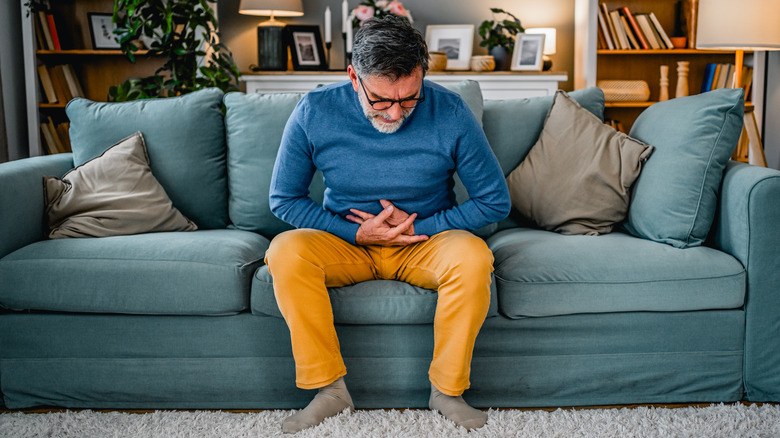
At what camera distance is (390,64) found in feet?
5.06

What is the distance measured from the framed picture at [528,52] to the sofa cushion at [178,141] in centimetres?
254

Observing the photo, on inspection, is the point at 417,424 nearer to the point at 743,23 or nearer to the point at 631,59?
the point at 743,23

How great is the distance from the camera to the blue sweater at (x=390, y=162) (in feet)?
5.69

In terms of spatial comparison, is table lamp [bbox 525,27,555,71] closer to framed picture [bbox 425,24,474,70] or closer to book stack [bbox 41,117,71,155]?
framed picture [bbox 425,24,474,70]

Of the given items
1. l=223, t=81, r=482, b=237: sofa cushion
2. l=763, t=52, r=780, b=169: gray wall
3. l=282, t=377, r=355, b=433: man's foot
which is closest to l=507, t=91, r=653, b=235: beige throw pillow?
l=223, t=81, r=482, b=237: sofa cushion

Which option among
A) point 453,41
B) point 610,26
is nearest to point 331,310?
point 453,41

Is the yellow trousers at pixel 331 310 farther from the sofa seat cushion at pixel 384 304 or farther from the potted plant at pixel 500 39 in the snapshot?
the potted plant at pixel 500 39

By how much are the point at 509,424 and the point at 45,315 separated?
48.8 inches

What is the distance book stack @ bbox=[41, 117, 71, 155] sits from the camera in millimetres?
4105

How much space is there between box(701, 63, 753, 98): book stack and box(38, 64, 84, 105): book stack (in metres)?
4.04

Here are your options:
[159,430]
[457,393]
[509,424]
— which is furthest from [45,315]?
[509,424]

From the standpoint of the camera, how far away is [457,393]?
5.23ft

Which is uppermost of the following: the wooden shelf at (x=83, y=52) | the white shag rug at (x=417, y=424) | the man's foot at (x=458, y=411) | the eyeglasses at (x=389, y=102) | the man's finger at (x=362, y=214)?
the wooden shelf at (x=83, y=52)

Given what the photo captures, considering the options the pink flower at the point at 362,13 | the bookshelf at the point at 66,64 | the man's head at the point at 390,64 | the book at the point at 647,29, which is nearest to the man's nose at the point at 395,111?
the man's head at the point at 390,64
